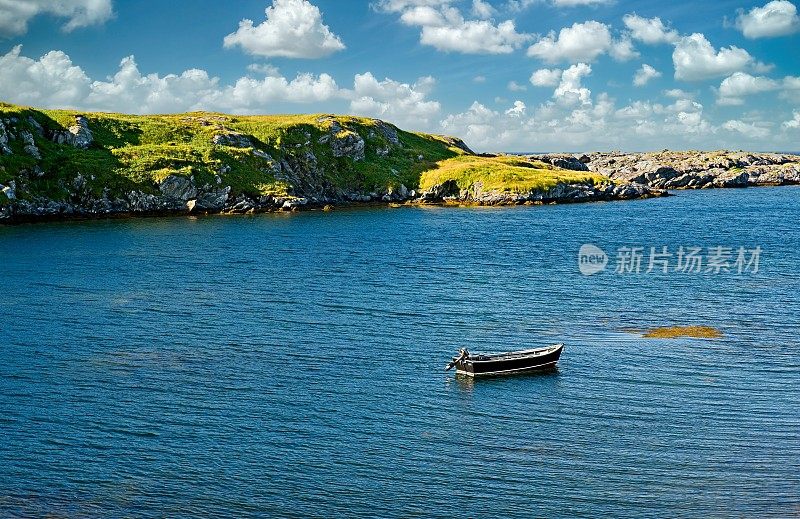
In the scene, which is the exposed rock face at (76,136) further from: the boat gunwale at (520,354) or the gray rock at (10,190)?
the boat gunwale at (520,354)

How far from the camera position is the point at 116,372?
54.7 meters

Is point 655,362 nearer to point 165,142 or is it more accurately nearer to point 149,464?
point 149,464

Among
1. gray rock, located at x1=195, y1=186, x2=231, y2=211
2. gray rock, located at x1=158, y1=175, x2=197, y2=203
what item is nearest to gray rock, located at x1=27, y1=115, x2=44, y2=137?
gray rock, located at x1=158, y1=175, x2=197, y2=203

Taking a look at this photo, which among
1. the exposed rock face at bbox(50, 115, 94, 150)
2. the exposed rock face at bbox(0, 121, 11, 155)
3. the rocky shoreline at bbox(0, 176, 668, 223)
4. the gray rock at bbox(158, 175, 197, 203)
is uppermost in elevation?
the exposed rock face at bbox(50, 115, 94, 150)

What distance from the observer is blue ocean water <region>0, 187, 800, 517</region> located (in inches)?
1436

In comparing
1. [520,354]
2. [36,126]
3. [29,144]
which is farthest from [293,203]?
[520,354]

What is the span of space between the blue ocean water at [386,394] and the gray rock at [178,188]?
2891 inches

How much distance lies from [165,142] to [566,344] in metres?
160

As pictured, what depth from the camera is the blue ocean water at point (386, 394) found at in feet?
120

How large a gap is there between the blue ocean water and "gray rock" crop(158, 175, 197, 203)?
73424mm

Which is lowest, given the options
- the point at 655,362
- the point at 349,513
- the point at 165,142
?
the point at 349,513

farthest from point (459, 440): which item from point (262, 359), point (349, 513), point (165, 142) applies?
point (165, 142)

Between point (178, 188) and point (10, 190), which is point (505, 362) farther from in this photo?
point (178, 188)

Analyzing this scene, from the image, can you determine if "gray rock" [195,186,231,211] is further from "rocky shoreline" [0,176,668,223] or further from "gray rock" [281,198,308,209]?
"gray rock" [281,198,308,209]
